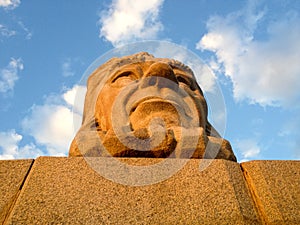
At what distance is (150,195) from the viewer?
2414 mm

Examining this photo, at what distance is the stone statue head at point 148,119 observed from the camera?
2.99m

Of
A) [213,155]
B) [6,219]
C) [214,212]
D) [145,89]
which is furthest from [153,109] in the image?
[6,219]

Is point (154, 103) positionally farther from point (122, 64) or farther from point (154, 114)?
point (122, 64)

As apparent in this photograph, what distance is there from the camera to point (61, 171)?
263 cm

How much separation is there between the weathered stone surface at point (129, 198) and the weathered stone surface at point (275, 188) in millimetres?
84

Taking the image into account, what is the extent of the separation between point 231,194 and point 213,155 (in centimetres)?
63

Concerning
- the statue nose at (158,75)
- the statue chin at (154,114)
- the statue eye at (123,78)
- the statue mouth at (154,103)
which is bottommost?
the statue chin at (154,114)

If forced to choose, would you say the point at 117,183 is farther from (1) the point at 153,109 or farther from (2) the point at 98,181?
(1) the point at 153,109

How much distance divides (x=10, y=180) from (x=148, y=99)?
1.77 m

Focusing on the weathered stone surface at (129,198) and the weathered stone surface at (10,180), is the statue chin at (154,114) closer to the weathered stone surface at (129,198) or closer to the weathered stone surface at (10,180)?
the weathered stone surface at (129,198)

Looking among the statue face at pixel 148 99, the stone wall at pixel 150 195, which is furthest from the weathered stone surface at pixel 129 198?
the statue face at pixel 148 99

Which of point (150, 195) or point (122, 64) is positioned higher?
point (122, 64)

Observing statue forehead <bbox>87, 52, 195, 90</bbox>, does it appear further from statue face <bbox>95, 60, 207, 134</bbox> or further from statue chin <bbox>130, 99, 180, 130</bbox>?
statue chin <bbox>130, 99, 180, 130</bbox>

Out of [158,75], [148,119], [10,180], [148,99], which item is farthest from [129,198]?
[158,75]
